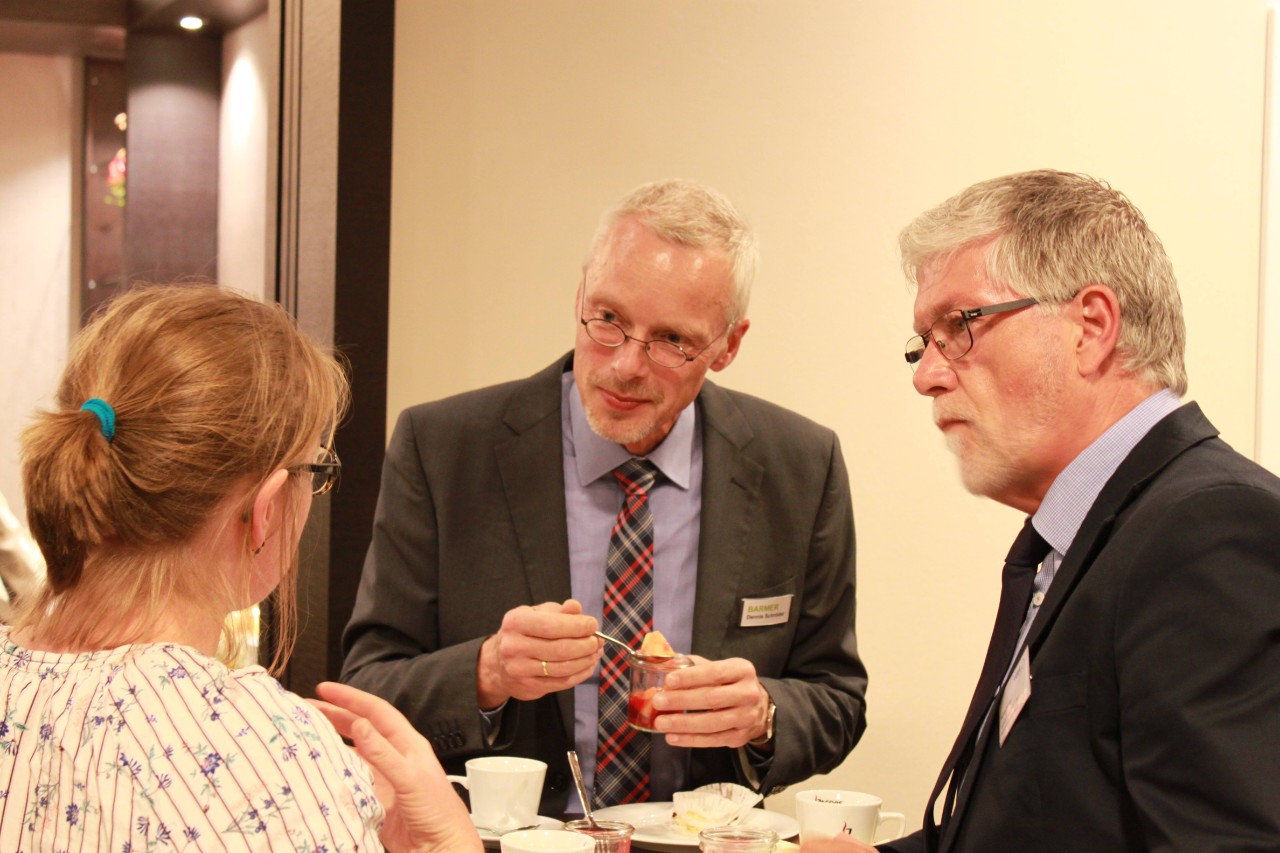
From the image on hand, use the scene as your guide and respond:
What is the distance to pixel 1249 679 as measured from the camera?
1314 millimetres

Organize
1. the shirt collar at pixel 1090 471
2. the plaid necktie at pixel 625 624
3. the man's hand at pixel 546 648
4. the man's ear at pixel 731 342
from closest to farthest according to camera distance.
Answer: the shirt collar at pixel 1090 471 → the man's hand at pixel 546 648 → the plaid necktie at pixel 625 624 → the man's ear at pixel 731 342

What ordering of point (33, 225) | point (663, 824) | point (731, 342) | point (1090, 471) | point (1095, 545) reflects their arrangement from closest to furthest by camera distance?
point (1095, 545) < point (1090, 471) < point (663, 824) < point (731, 342) < point (33, 225)

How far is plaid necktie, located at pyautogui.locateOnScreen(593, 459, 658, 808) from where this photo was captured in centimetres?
227

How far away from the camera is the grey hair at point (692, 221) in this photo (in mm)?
2406

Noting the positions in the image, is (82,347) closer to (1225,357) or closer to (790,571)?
(790,571)

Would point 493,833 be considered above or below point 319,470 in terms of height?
below

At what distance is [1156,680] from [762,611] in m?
1.13

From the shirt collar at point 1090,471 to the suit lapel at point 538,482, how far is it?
967 millimetres

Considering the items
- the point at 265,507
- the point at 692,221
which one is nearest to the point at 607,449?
the point at 692,221

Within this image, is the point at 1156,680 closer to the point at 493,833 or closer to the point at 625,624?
the point at 493,833

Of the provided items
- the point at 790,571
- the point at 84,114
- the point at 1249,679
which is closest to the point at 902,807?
the point at 790,571

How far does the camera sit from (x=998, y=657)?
69.2 inches

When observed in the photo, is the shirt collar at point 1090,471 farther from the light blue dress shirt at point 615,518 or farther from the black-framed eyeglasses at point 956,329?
the light blue dress shirt at point 615,518

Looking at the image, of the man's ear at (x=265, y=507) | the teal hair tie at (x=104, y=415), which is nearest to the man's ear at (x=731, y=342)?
the man's ear at (x=265, y=507)
